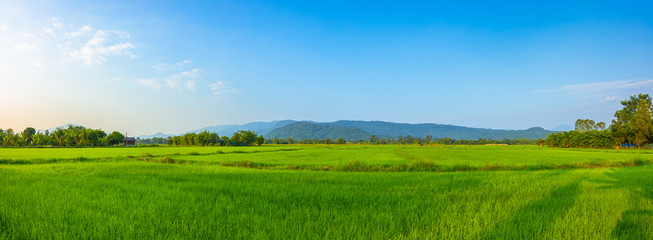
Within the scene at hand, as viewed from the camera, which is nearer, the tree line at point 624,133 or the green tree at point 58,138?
the tree line at point 624,133

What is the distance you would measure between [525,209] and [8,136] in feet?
379

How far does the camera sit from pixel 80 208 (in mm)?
4938

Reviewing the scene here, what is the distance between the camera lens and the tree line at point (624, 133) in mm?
58375

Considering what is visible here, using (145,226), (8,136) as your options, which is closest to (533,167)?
(145,226)

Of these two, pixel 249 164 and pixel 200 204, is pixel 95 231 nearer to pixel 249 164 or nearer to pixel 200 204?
pixel 200 204

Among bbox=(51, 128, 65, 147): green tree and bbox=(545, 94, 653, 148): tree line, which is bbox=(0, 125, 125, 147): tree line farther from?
bbox=(545, 94, 653, 148): tree line

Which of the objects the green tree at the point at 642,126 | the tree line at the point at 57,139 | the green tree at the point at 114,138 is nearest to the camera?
the green tree at the point at 642,126

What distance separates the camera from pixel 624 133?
205 ft

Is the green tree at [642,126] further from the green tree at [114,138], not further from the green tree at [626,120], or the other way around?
the green tree at [114,138]

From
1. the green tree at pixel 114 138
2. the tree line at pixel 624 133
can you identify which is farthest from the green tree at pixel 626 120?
the green tree at pixel 114 138

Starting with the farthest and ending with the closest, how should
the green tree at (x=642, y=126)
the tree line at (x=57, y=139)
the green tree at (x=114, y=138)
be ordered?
the green tree at (x=114, y=138) < the tree line at (x=57, y=139) < the green tree at (x=642, y=126)

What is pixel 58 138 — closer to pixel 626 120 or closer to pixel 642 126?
pixel 642 126

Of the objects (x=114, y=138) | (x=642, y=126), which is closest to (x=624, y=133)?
(x=642, y=126)

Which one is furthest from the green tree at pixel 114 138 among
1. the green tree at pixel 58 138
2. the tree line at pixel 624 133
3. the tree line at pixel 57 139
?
the tree line at pixel 624 133
